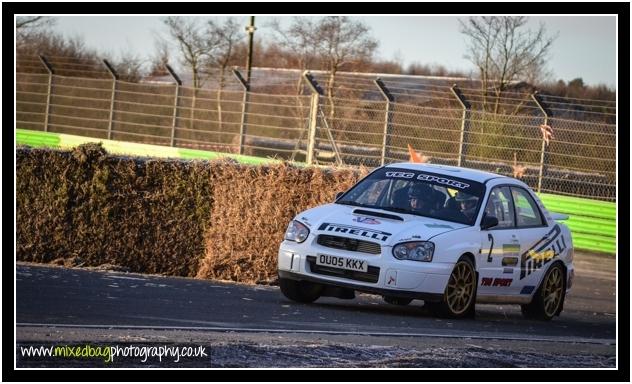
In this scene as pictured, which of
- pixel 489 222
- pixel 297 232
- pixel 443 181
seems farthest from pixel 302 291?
pixel 489 222

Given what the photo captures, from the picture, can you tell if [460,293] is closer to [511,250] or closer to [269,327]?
[511,250]

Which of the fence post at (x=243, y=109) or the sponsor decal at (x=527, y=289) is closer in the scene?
the sponsor decal at (x=527, y=289)

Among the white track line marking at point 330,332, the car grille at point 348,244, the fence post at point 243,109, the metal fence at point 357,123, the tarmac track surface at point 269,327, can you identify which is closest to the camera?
the tarmac track surface at point 269,327

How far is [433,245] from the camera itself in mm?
11078

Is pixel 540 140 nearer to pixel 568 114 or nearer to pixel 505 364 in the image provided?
pixel 568 114

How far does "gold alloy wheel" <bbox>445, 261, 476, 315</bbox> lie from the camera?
37.2ft

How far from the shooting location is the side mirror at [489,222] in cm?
1184

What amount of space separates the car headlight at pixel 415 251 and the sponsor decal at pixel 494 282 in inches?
37.4

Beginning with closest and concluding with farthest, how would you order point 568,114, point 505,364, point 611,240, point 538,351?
point 505,364, point 538,351, point 611,240, point 568,114

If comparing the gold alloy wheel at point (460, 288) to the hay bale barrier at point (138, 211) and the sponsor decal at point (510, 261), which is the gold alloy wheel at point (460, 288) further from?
the hay bale barrier at point (138, 211)

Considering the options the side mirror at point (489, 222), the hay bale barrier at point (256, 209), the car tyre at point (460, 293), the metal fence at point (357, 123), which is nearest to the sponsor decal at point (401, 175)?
the side mirror at point (489, 222)

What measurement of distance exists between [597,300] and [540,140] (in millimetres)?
6873

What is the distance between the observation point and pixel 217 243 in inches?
575

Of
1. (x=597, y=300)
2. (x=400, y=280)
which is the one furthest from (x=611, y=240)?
(x=400, y=280)
